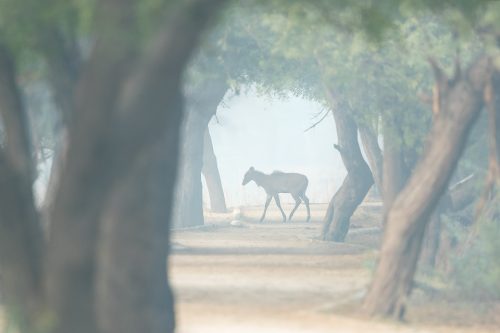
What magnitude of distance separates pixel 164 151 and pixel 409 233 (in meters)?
7.39

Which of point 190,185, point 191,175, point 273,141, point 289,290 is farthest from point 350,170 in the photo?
point 273,141

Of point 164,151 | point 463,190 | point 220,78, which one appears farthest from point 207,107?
point 164,151

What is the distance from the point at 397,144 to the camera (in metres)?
26.5

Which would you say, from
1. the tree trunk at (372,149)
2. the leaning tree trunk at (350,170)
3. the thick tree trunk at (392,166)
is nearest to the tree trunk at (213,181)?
the leaning tree trunk at (350,170)

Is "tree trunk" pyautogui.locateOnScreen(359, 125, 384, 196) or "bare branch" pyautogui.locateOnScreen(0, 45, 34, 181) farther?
"tree trunk" pyautogui.locateOnScreen(359, 125, 384, 196)

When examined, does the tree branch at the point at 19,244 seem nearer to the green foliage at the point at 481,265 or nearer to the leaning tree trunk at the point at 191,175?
the green foliage at the point at 481,265

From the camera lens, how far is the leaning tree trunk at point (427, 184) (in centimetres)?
1844

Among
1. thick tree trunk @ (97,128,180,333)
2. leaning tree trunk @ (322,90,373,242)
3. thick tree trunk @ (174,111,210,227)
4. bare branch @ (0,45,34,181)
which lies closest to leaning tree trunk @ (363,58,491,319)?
thick tree trunk @ (97,128,180,333)

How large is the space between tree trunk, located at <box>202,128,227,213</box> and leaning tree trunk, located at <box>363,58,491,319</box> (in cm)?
3857

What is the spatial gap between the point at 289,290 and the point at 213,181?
34554 millimetres

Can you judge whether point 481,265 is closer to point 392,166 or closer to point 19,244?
point 392,166

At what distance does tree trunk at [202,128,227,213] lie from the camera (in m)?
57.6

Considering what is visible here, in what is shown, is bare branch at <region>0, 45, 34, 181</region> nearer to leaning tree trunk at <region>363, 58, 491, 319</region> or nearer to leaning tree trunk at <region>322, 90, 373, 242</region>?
leaning tree trunk at <region>363, 58, 491, 319</region>

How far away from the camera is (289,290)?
2345 centimetres
